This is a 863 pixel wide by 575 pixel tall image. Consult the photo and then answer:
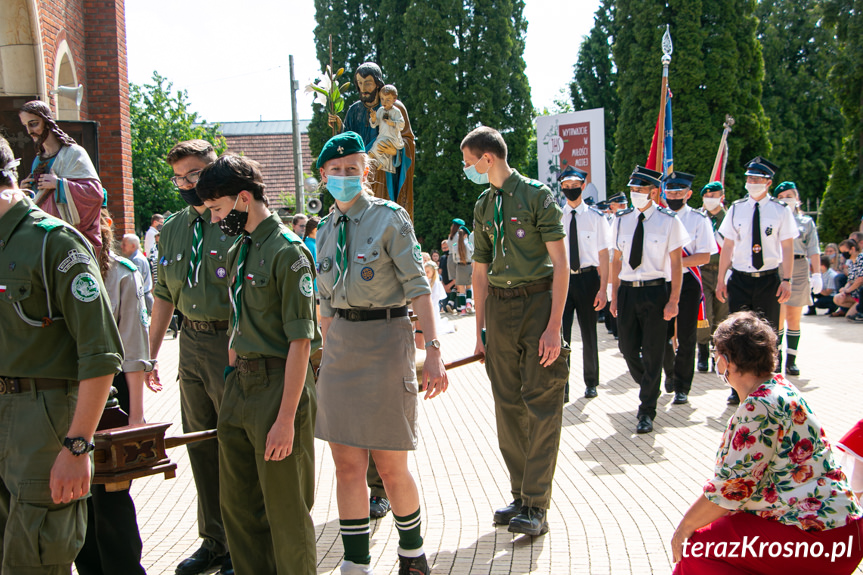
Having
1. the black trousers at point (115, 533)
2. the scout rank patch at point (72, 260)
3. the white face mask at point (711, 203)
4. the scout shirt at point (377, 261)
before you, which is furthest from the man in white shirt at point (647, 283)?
the scout rank patch at point (72, 260)

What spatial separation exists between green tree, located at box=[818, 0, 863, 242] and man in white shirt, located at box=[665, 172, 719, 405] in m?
17.5

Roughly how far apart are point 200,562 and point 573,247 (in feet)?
20.7

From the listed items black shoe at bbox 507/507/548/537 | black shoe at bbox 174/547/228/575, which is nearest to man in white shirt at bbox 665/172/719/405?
black shoe at bbox 507/507/548/537

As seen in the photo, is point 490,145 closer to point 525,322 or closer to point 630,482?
point 525,322

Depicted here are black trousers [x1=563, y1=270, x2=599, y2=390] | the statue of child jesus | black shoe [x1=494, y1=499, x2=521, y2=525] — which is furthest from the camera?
black trousers [x1=563, y1=270, x2=599, y2=390]

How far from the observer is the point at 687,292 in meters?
8.52

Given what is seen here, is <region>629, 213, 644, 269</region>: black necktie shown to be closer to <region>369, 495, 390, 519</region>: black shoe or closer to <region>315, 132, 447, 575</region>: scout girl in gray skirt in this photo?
<region>369, 495, 390, 519</region>: black shoe

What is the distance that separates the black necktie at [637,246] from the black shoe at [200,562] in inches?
193

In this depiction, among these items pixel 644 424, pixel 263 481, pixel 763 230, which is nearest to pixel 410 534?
pixel 263 481

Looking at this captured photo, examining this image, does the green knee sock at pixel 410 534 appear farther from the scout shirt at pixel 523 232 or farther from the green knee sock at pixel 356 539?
the scout shirt at pixel 523 232

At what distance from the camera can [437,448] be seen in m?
6.70

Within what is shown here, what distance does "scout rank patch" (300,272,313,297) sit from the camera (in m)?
3.28

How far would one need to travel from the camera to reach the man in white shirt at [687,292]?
8.25m

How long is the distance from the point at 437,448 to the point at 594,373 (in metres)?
2.80
